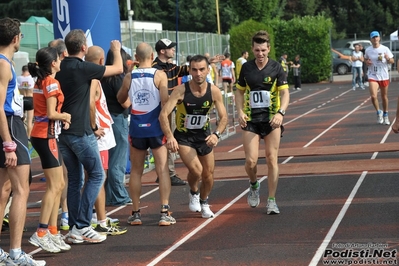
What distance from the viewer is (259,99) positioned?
1041 cm

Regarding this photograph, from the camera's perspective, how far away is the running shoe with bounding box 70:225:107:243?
355 inches

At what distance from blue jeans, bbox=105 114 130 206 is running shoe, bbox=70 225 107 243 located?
8.79ft

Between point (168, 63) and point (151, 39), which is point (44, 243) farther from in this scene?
point (151, 39)

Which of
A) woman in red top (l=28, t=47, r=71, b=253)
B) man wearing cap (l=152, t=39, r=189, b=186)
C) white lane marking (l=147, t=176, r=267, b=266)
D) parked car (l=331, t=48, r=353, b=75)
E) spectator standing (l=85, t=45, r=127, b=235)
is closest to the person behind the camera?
white lane marking (l=147, t=176, r=267, b=266)

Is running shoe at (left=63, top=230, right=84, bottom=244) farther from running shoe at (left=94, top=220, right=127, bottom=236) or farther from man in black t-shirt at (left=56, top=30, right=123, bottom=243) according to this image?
running shoe at (left=94, top=220, right=127, bottom=236)

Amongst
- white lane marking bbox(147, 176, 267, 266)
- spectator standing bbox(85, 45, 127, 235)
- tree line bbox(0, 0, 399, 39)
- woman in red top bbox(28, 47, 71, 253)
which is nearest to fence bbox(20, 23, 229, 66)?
white lane marking bbox(147, 176, 267, 266)

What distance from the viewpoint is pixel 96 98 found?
1020 cm

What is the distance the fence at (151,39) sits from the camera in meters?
25.9

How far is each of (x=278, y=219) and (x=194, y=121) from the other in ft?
4.87

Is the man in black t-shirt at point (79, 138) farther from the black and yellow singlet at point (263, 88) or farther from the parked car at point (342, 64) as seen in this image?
the parked car at point (342, 64)

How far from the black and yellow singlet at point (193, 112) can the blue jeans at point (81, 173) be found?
1.38m

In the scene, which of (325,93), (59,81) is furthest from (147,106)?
(325,93)

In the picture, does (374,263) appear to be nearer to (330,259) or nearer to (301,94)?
(330,259)

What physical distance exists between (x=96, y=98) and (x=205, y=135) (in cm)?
136
